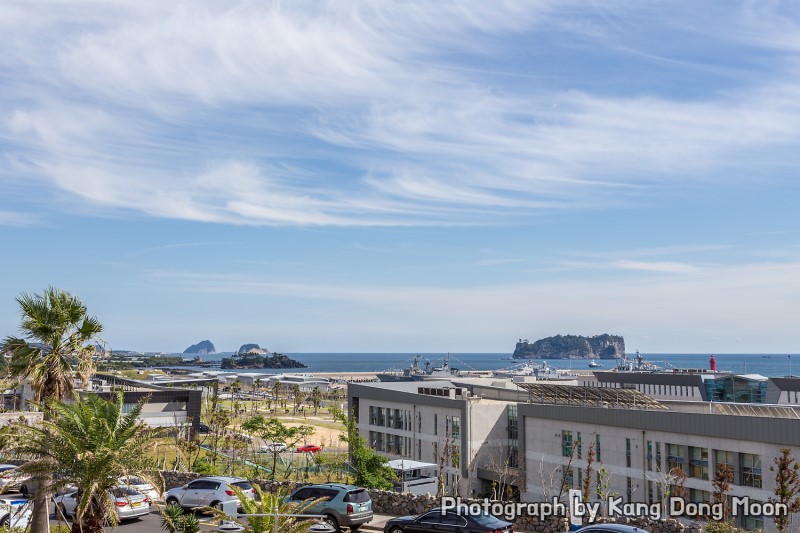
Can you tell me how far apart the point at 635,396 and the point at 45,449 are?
33.8m

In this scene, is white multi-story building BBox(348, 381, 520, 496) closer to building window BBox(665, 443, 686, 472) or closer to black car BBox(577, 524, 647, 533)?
building window BBox(665, 443, 686, 472)

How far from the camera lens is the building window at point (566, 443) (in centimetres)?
4697

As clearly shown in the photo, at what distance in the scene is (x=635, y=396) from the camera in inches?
1822

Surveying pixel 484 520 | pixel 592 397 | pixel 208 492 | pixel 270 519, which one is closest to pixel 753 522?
pixel 592 397

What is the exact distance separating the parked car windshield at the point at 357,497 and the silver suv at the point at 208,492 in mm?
5820

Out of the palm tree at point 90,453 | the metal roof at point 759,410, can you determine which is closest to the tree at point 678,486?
the metal roof at point 759,410

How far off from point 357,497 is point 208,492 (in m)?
8.28

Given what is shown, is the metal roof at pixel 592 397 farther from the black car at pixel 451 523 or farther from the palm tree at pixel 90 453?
the palm tree at pixel 90 453

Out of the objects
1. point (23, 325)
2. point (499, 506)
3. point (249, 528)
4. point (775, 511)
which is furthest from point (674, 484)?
point (23, 325)

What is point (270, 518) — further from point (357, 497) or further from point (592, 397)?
point (592, 397)

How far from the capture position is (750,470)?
119 feet

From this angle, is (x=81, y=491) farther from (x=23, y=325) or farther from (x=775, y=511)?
(x=775, y=511)

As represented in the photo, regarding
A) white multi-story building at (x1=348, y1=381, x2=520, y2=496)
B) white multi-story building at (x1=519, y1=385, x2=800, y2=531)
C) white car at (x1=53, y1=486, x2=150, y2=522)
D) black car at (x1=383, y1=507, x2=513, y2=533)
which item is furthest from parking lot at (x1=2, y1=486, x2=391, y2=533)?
white multi-story building at (x1=348, y1=381, x2=520, y2=496)

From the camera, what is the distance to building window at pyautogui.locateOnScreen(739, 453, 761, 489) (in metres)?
36.0
